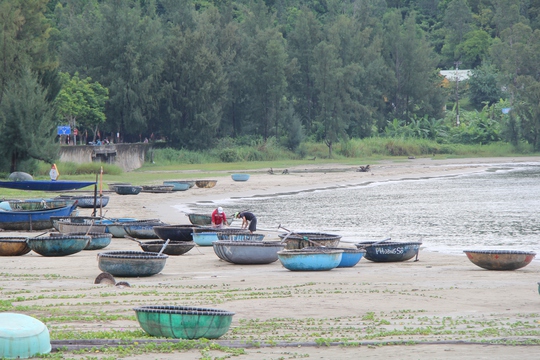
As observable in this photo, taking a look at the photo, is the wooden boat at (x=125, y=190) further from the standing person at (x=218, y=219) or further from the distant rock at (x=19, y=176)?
the standing person at (x=218, y=219)

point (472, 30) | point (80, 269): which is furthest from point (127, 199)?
point (472, 30)

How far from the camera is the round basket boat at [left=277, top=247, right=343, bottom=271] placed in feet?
72.7

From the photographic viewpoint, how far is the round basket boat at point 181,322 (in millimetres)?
12188

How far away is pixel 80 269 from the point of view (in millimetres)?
22266

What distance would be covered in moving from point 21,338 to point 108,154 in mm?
61009

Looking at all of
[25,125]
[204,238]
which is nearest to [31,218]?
[204,238]

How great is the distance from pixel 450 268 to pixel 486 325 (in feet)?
30.2

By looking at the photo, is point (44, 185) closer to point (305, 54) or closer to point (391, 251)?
point (391, 251)

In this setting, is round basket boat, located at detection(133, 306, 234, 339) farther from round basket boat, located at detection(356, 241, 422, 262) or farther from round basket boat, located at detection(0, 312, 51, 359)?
round basket boat, located at detection(356, 241, 422, 262)

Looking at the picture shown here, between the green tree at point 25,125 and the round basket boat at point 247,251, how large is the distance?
119ft

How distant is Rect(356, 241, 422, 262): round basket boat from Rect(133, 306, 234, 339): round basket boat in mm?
12982

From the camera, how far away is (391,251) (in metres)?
24.8

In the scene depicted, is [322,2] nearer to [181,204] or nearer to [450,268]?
[181,204]

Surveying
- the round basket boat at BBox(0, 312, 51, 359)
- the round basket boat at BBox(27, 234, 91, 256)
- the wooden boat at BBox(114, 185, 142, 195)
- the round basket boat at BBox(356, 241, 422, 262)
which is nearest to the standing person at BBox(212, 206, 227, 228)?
the round basket boat at BBox(27, 234, 91, 256)
